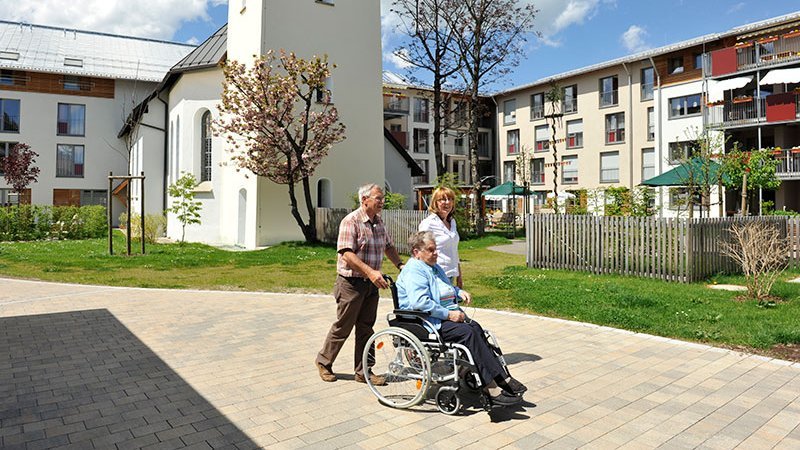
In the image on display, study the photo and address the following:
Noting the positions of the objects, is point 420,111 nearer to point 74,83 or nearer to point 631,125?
point 631,125

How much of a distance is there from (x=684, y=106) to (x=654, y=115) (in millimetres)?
2380

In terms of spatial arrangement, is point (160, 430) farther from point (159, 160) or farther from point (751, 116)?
point (751, 116)

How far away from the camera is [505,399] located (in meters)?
4.58

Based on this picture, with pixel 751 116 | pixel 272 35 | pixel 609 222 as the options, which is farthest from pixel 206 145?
pixel 751 116

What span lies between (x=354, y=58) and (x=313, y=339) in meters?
19.8

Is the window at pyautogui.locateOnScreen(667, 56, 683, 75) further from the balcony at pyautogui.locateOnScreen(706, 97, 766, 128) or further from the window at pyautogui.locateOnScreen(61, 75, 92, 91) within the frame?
the window at pyautogui.locateOnScreen(61, 75, 92, 91)

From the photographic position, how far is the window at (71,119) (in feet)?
139

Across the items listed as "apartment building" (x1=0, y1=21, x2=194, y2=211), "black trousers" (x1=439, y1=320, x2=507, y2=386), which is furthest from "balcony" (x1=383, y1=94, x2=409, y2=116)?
"black trousers" (x1=439, y1=320, x2=507, y2=386)

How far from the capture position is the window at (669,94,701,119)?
3712cm

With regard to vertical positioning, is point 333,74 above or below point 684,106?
below

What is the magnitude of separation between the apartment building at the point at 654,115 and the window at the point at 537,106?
95mm

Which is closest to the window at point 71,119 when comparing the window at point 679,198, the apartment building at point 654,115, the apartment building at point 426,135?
the apartment building at point 426,135

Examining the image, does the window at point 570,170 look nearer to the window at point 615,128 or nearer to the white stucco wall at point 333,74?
the window at point 615,128

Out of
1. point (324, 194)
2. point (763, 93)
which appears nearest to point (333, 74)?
point (324, 194)
